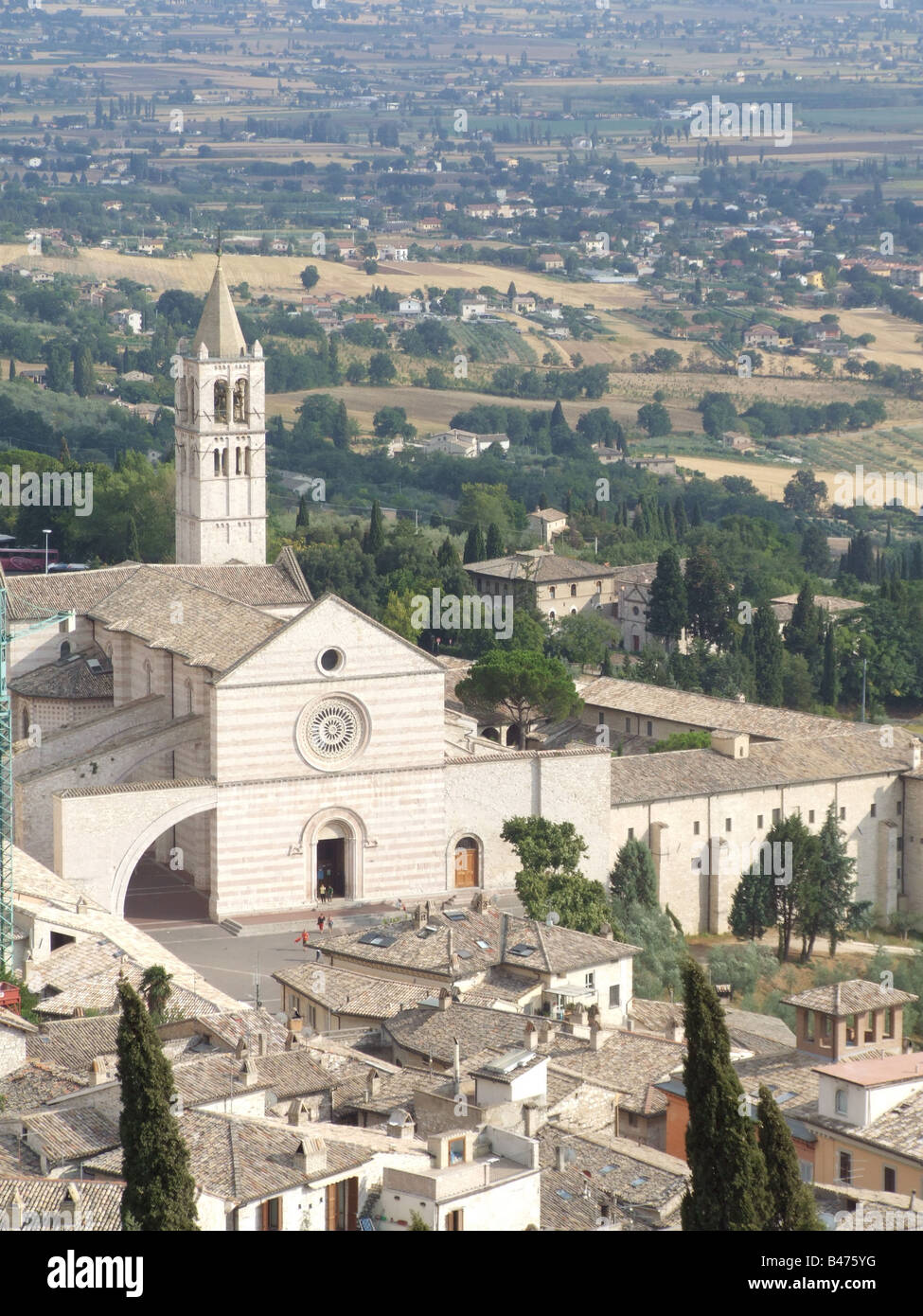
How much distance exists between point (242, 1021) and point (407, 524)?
4969 cm

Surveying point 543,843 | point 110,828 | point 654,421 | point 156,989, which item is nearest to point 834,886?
point 543,843

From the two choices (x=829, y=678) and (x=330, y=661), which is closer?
(x=330, y=661)

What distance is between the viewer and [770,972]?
5225 cm

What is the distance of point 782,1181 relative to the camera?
27.6 m

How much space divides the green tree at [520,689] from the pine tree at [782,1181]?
33141mm

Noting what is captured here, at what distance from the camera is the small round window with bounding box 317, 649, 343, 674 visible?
1986 inches

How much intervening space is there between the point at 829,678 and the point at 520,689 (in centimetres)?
1619

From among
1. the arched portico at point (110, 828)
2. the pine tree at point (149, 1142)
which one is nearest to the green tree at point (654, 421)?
the arched portico at point (110, 828)

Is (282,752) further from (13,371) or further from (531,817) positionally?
(13,371)

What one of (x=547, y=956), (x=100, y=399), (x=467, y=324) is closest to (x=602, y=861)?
(x=547, y=956)

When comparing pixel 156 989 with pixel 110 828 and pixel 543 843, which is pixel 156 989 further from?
pixel 543 843

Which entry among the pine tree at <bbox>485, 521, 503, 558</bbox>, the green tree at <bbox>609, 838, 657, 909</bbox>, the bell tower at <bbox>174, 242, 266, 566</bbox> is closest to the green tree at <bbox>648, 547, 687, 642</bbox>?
the pine tree at <bbox>485, 521, 503, 558</bbox>
